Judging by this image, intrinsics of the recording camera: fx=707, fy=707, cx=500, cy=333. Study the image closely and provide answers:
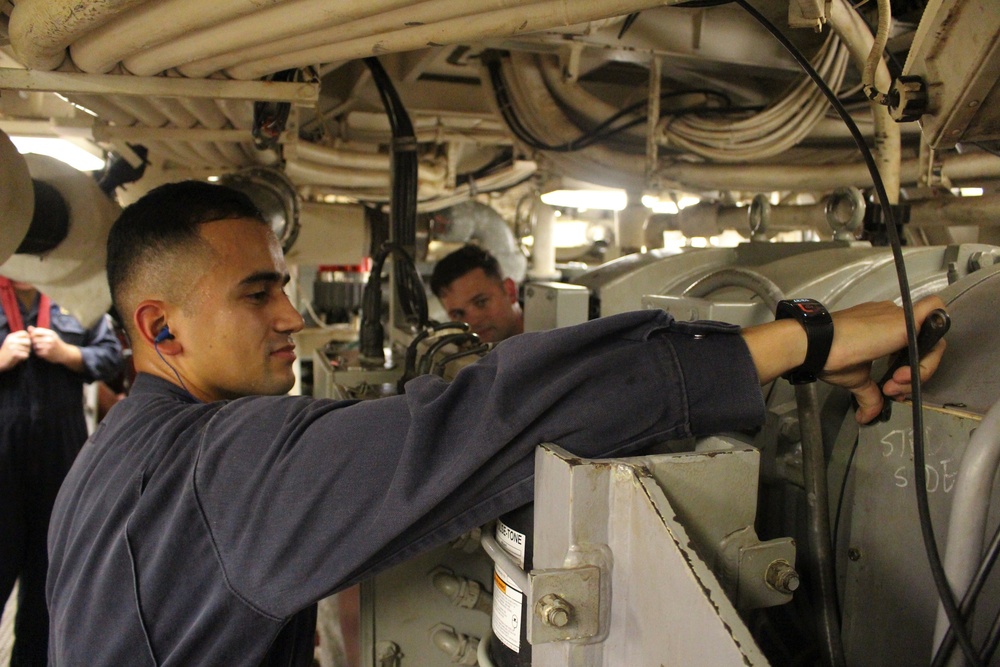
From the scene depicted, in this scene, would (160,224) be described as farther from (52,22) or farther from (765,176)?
(765,176)

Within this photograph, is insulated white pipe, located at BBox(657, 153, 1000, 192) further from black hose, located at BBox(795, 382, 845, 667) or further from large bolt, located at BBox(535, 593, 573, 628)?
large bolt, located at BBox(535, 593, 573, 628)

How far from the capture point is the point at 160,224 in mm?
1232

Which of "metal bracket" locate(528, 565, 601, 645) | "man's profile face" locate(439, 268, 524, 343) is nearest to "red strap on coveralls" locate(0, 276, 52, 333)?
"man's profile face" locate(439, 268, 524, 343)

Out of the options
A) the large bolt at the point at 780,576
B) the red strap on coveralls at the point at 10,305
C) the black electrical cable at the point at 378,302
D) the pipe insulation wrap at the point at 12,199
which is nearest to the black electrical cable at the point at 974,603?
the large bolt at the point at 780,576

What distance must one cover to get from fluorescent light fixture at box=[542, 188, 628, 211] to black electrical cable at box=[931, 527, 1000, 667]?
2.50m

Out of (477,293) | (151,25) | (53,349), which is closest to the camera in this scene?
(151,25)

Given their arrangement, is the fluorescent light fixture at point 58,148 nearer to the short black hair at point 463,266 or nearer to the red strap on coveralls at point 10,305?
the red strap on coveralls at point 10,305

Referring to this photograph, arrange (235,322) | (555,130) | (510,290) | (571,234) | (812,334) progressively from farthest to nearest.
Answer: (571,234) → (510,290) → (555,130) → (235,322) → (812,334)

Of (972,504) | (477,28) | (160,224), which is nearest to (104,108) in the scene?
(160,224)

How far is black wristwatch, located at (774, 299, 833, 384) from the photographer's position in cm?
82

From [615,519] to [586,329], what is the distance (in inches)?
8.1

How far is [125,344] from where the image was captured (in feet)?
14.6

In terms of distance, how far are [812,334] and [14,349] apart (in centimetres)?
254

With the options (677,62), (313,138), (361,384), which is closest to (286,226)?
(313,138)
